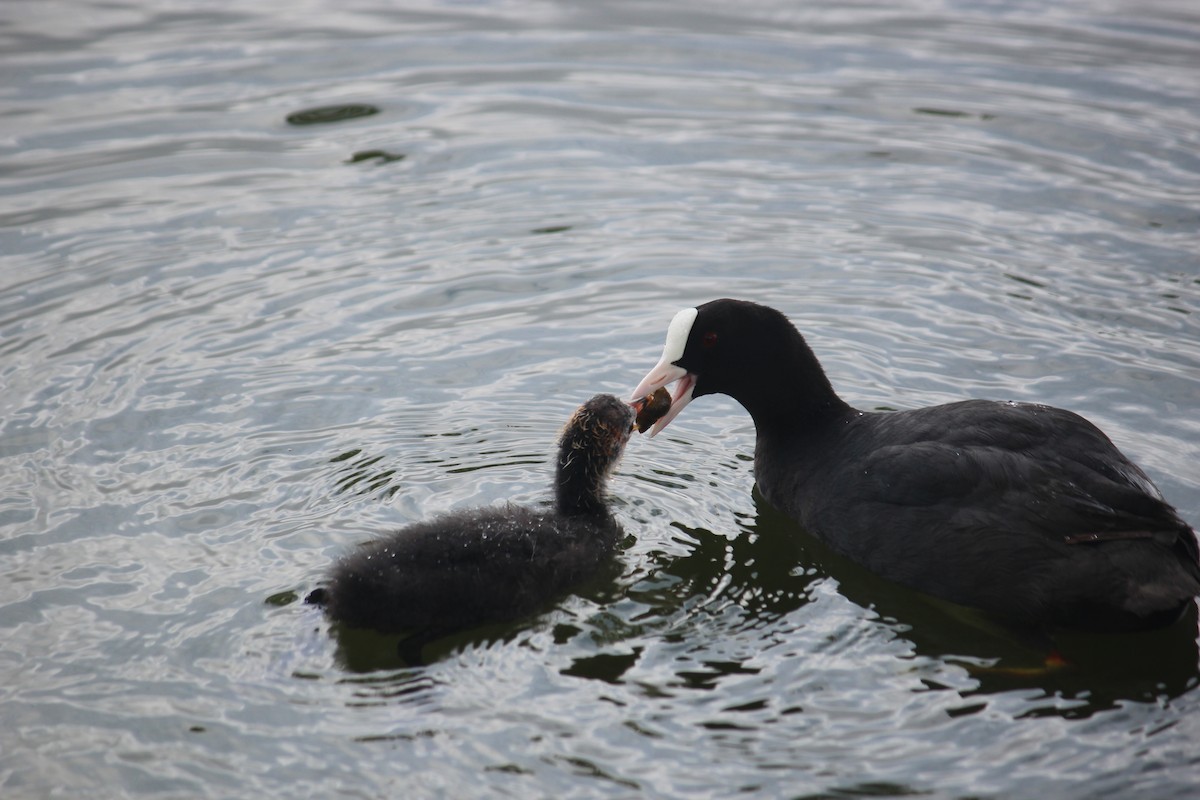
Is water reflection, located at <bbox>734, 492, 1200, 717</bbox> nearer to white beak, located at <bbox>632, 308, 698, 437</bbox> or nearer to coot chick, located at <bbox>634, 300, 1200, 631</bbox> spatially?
coot chick, located at <bbox>634, 300, 1200, 631</bbox>

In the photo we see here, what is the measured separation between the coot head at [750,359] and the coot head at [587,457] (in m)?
0.51

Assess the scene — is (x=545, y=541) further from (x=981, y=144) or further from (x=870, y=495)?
(x=981, y=144)

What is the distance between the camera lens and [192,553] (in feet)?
16.9

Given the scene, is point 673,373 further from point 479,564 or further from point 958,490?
point 479,564

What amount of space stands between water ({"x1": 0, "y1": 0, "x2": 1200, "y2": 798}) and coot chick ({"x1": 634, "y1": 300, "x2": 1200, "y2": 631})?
0.20m

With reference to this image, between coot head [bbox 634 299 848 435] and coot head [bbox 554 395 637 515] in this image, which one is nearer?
coot head [bbox 554 395 637 515]

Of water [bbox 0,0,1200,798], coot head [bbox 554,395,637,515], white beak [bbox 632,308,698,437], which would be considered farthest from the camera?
white beak [bbox 632,308,698,437]

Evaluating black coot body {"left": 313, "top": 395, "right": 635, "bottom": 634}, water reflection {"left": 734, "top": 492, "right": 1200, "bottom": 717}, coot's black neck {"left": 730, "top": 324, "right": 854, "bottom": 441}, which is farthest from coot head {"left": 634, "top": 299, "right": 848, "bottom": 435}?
water reflection {"left": 734, "top": 492, "right": 1200, "bottom": 717}

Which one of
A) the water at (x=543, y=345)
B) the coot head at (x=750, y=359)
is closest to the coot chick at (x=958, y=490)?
the coot head at (x=750, y=359)

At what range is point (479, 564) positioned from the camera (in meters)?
4.62

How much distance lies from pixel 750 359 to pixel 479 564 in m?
1.90

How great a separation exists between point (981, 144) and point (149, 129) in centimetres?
696

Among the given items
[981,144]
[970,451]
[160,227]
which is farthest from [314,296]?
[981,144]

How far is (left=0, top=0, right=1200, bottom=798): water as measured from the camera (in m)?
4.12
